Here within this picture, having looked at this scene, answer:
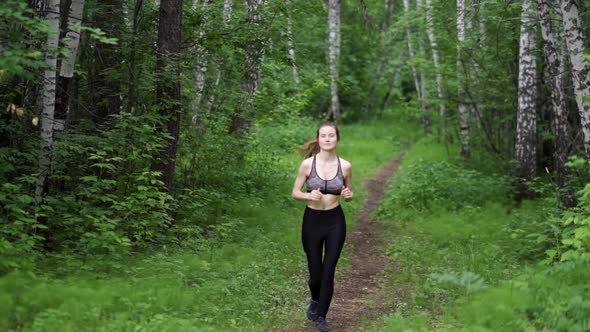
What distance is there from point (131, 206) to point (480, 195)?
9.15 m

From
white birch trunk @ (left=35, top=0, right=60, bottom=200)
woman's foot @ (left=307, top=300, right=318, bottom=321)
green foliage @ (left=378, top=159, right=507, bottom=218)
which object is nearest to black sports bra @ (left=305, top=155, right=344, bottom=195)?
woman's foot @ (left=307, top=300, right=318, bottom=321)

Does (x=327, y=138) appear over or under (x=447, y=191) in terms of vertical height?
over

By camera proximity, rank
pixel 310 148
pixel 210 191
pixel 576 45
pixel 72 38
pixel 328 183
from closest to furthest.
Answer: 1. pixel 328 183
2. pixel 310 148
3. pixel 72 38
4. pixel 576 45
5. pixel 210 191

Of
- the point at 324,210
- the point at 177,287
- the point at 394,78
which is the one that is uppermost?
the point at 394,78

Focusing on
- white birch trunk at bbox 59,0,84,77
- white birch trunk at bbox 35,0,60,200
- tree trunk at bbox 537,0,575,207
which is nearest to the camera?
white birch trunk at bbox 35,0,60,200

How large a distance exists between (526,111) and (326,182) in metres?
9.29

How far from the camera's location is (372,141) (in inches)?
1185

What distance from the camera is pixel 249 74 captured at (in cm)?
1236

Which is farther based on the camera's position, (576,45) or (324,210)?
(576,45)

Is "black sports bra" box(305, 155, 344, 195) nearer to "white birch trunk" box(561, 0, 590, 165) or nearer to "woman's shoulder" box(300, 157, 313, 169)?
"woman's shoulder" box(300, 157, 313, 169)

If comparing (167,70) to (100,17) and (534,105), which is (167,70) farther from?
(534,105)

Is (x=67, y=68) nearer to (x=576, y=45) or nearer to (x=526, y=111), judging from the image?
(x=576, y=45)

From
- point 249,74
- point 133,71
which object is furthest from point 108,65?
point 249,74

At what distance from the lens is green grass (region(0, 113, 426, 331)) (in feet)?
17.9
